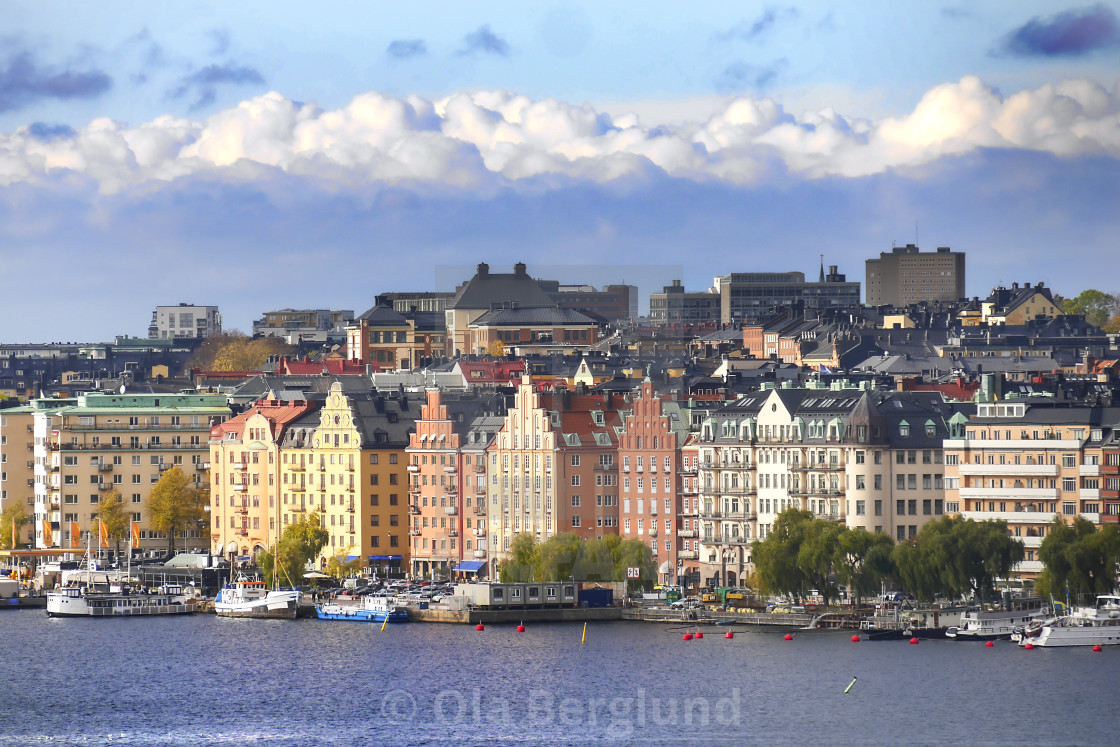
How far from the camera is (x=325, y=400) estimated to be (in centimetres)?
13738

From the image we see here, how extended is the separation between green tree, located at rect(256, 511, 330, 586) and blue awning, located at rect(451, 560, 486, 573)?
21.5 feet

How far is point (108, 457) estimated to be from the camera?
461ft

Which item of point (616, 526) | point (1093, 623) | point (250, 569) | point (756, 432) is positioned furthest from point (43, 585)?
point (1093, 623)

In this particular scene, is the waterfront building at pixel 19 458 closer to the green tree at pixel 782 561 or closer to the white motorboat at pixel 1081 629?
the green tree at pixel 782 561

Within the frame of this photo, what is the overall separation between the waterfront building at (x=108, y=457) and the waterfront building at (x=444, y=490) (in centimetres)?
1662

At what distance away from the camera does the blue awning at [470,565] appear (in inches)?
4774

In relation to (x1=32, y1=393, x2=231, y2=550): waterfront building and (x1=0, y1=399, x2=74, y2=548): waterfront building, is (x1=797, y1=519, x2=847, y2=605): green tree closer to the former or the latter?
(x1=32, y1=393, x2=231, y2=550): waterfront building

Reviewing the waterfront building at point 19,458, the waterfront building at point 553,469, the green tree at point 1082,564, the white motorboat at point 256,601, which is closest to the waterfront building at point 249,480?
the white motorboat at point 256,601

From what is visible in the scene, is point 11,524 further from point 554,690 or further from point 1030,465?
point 554,690

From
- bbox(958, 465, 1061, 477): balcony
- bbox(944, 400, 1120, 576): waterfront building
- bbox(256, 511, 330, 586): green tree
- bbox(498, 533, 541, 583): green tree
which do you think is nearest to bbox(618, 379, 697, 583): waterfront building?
bbox(498, 533, 541, 583): green tree

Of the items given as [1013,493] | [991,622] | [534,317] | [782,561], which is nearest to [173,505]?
[782,561]

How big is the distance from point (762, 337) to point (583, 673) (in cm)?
10128

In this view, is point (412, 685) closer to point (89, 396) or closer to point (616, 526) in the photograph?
point (616, 526)

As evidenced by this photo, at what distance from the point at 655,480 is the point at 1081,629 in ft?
91.5
